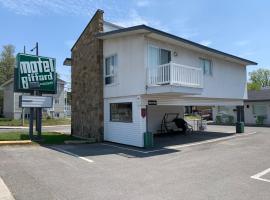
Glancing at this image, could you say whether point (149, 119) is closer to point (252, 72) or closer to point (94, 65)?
point (94, 65)

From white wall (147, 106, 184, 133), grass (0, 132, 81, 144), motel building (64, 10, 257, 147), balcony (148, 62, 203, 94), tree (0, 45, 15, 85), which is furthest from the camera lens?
tree (0, 45, 15, 85)

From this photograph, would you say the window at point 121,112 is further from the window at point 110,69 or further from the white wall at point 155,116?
the white wall at point 155,116

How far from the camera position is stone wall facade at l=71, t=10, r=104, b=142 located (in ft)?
55.8

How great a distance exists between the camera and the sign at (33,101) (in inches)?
595

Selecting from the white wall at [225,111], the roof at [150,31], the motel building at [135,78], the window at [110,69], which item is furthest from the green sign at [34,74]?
the white wall at [225,111]

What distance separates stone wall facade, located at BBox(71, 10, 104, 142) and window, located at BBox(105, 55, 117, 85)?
0.31 metres

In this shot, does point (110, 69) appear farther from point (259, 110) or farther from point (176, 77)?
point (259, 110)

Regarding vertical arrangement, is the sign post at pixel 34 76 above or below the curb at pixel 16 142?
above

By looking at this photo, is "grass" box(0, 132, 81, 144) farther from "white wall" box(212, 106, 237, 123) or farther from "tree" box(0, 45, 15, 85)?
"tree" box(0, 45, 15, 85)

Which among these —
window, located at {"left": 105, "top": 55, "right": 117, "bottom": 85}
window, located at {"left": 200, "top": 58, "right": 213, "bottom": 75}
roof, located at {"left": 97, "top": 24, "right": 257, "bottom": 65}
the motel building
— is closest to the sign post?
the motel building

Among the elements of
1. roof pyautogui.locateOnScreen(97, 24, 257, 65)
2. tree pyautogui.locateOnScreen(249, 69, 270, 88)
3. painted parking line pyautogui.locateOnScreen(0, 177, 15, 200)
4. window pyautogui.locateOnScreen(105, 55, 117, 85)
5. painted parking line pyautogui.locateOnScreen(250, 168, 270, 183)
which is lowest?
painted parking line pyautogui.locateOnScreen(250, 168, 270, 183)

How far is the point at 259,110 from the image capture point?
1278 inches

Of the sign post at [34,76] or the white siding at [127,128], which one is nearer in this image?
the white siding at [127,128]

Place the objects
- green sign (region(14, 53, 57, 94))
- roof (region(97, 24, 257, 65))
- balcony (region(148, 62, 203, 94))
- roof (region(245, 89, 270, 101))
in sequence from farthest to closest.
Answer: roof (region(245, 89, 270, 101)) → green sign (region(14, 53, 57, 94)) → roof (region(97, 24, 257, 65)) → balcony (region(148, 62, 203, 94))
